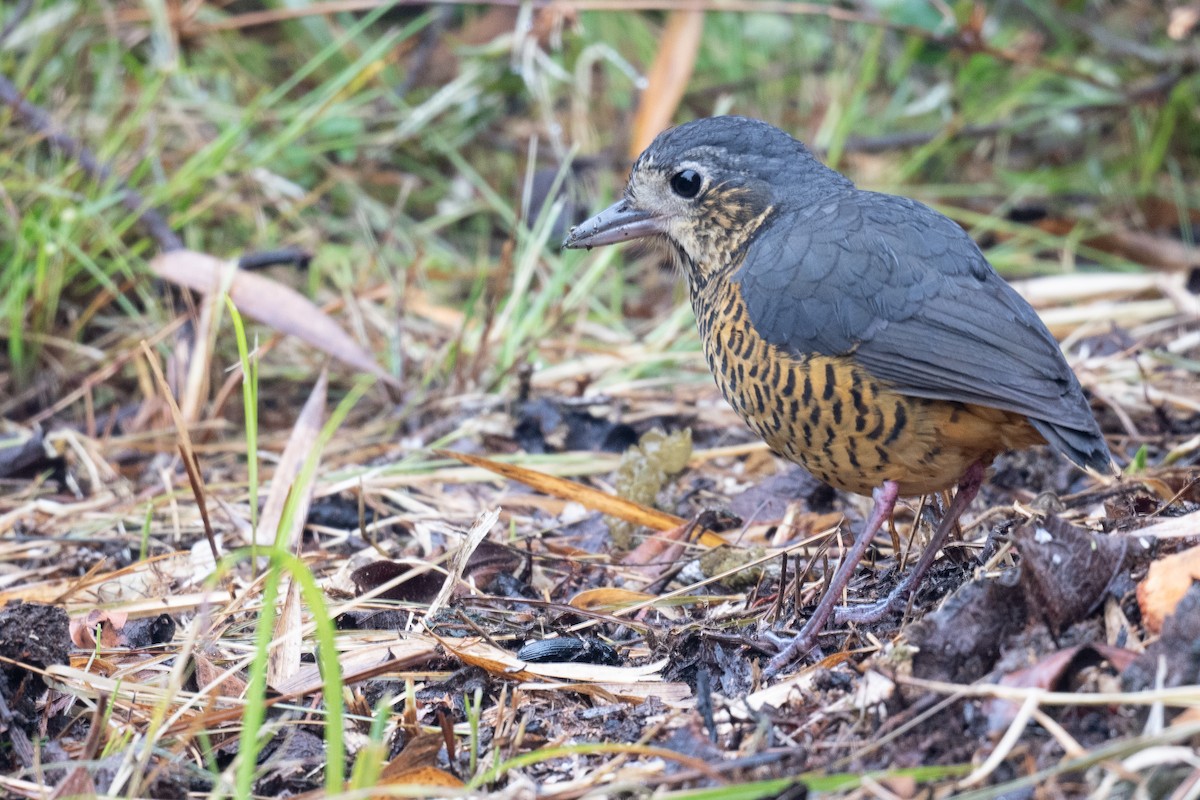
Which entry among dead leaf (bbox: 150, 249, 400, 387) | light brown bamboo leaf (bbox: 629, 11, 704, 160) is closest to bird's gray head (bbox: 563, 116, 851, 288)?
dead leaf (bbox: 150, 249, 400, 387)

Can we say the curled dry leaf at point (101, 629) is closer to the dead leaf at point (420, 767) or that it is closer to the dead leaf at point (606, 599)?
the dead leaf at point (420, 767)

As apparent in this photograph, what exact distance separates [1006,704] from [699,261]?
1.83 metres

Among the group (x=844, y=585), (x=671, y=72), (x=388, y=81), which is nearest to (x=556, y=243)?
(x=671, y=72)

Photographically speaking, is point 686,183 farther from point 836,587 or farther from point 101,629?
point 101,629

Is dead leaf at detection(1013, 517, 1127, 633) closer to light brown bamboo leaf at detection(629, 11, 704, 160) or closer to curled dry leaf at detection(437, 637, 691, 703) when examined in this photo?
curled dry leaf at detection(437, 637, 691, 703)

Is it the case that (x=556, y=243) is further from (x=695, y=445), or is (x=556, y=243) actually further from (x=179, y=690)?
(x=179, y=690)

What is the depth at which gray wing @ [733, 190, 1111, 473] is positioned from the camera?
9.52 feet

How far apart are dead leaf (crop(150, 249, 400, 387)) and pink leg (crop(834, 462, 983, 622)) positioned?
7.83 feet

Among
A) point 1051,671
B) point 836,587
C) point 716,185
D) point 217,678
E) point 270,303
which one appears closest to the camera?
point 1051,671

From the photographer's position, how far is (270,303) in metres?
4.96

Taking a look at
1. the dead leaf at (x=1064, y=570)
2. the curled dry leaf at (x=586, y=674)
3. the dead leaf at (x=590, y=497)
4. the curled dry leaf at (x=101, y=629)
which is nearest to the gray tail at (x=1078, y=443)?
the dead leaf at (x=1064, y=570)

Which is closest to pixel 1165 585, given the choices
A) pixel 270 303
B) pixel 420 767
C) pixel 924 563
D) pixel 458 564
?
pixel 924 563

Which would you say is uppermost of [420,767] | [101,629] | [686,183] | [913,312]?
[686,183]

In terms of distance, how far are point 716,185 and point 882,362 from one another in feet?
2.93
